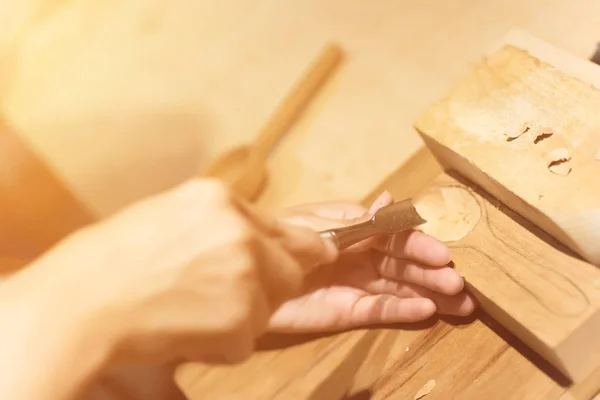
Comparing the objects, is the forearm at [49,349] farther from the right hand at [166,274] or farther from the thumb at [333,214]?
the thumb at [333,214]

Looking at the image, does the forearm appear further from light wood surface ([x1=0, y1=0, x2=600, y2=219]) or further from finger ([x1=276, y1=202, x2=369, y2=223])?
light wood surface ([x1=0, y1=0, x2=600, y2=219])

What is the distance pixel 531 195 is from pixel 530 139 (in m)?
0.06

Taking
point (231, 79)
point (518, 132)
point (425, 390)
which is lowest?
point (425, 390)

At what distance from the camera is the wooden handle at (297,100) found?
88 cm

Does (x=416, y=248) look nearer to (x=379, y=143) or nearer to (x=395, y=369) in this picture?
(x=395, y=369)

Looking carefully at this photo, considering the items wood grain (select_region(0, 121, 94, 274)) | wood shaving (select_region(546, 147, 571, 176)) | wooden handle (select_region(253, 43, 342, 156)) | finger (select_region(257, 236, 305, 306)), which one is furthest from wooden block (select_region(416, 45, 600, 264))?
wood grain (select_region(0, 121, 94, 274))

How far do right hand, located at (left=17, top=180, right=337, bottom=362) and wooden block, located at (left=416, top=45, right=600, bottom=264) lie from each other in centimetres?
23

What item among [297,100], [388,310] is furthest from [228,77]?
[388,310]

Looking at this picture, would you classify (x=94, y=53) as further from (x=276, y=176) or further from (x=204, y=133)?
(x=276, y=176)

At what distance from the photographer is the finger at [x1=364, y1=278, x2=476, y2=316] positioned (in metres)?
0.55

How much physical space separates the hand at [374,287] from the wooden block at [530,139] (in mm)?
77

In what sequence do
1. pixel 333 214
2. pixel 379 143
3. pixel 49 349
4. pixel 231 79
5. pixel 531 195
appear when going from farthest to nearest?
1. pixel 231 79
2. pixel 379 143
3. pixel 333 214
4. pixel 531 195
5. pixel 49 349

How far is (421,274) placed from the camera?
548 mm

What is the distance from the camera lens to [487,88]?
59cm
